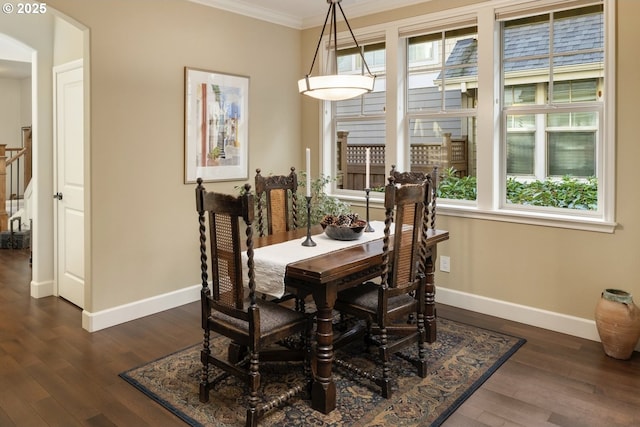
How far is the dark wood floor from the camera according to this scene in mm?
2459

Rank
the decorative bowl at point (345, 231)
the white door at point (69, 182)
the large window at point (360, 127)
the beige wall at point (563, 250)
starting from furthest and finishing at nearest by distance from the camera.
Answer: the large window at point (360, 127) < the white door at point (69, 182) < the beige wall at point (563, 250) < the decorative bowl at point (345, 231)

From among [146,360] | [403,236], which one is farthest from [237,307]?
[146,360]

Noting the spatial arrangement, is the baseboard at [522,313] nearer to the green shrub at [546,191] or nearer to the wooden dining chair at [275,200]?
the green shrub at [546,191]

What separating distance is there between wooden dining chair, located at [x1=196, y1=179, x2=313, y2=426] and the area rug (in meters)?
0.11

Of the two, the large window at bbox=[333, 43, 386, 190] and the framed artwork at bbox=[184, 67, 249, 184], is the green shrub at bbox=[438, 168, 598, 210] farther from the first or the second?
the framed artwork at bbox=[184, 67, 249, 184]

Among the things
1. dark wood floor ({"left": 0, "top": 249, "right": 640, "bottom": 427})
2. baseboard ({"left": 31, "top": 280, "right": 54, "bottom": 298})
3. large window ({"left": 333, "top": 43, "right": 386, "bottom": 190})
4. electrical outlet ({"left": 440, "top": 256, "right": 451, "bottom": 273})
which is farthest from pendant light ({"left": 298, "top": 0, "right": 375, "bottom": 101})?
baseboard ({"left": 31, "top": 280, "right": 54, "bottom": 298})

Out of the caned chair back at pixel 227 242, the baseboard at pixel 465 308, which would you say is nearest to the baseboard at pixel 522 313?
the baseboard at pixel 465 308

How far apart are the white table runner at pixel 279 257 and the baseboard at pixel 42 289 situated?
8.82 ft

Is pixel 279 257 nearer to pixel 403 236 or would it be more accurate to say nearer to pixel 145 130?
Result: pixel 403 236

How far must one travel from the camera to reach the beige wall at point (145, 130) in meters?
3.59

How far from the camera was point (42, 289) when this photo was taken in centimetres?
447

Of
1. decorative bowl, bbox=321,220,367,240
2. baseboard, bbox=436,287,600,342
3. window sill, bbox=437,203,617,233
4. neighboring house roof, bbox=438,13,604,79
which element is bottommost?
baseboard, bbox=436,287,600,342

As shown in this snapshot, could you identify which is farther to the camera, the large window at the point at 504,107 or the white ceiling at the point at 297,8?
the white ceiling at the point at 297,8

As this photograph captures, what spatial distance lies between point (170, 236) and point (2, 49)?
4.92m
